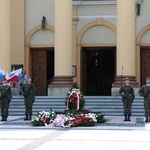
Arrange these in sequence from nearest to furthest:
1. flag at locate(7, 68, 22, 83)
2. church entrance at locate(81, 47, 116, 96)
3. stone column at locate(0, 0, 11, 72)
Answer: flag at locate(7, 68, 22, 83)
stone column at locate(0, 0, 11, 72)
church entrance at locate(81, 47, 116, 96)

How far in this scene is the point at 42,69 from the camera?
28.3m

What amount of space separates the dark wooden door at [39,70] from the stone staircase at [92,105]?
4.86 m

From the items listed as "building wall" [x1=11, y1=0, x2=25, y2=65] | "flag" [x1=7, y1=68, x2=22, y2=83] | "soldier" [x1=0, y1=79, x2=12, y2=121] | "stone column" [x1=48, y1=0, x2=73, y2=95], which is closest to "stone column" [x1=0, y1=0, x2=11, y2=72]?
"flag" [x1=7, y1=68, x2=22, y2=83]

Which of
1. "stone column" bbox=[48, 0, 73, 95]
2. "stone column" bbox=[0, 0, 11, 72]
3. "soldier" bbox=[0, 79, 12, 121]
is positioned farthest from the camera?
"stone column" bbox=[0, 0, 11, 72]

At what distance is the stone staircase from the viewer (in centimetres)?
2139

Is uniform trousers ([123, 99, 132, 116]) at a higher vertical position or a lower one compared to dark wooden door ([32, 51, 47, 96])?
lower

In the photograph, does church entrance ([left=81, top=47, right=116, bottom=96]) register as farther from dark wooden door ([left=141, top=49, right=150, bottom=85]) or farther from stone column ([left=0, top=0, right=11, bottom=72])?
stone column ([left=0, top=0, right=11, bottom=72])

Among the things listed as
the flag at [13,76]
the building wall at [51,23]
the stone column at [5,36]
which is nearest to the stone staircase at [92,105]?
the flag at [13,76]

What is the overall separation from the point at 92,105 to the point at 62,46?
3.72 metres

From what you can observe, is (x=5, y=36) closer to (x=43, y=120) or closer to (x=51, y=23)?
(x=51, y=23)

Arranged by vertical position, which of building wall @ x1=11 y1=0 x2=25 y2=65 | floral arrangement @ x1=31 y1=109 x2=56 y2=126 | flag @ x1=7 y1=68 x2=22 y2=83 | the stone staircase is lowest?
floral arrangement @ x1=31 y1=109 x2=56 y2=126
